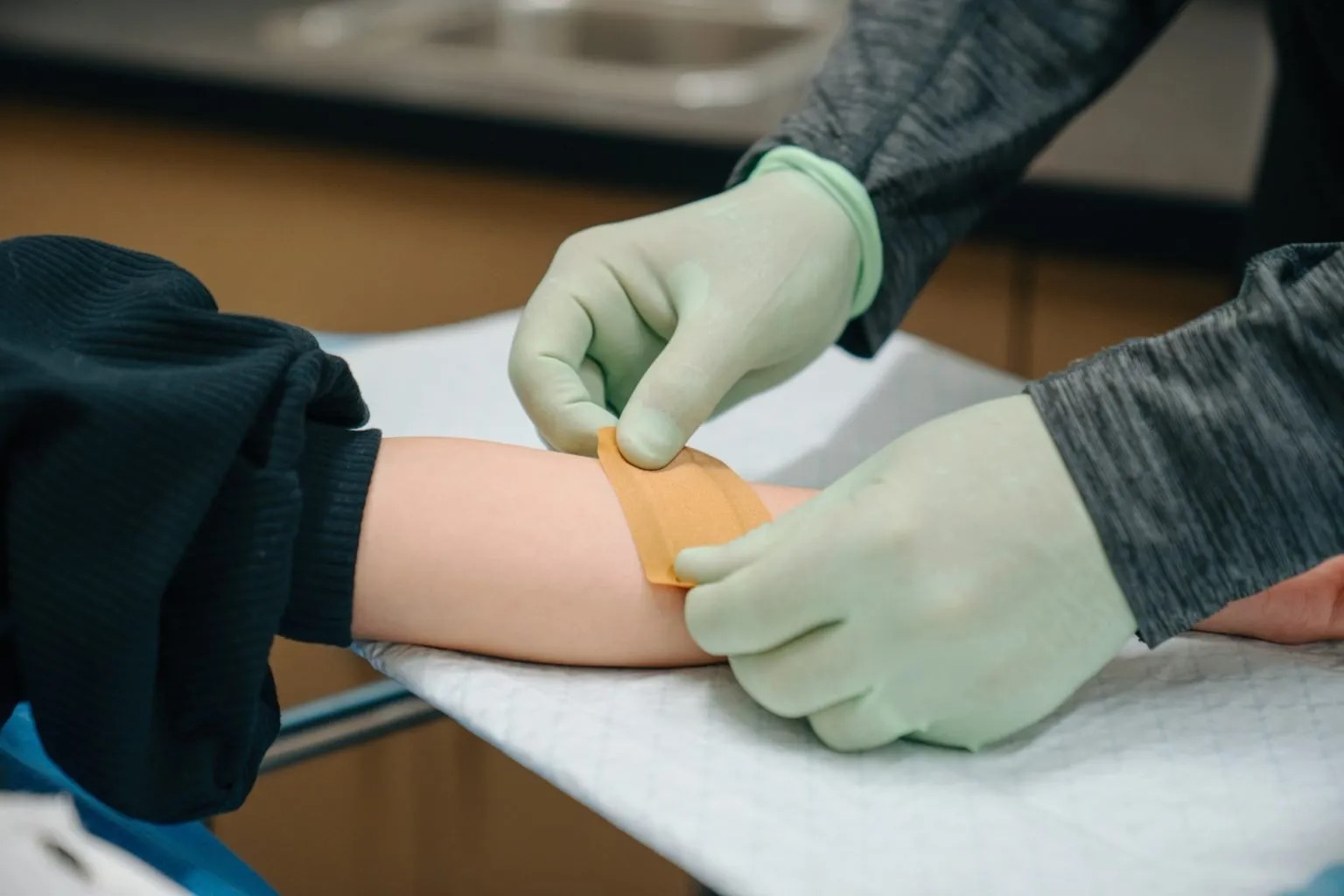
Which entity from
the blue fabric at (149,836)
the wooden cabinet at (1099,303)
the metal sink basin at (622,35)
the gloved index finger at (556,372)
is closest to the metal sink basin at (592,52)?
the metal sink basin at (622,35)

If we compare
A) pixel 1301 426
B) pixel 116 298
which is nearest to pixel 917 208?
pixel 1301 426

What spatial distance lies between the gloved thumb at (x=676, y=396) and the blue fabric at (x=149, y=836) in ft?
0.82

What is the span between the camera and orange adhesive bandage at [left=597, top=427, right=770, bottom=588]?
564mm

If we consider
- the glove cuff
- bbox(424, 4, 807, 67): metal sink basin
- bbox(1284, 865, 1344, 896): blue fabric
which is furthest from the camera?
bbox(424, 4, 807, 67): metal sink basin

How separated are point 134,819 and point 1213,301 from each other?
93 centimetres

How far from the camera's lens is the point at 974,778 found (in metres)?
0.50

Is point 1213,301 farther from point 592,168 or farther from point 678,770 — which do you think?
point 678,770

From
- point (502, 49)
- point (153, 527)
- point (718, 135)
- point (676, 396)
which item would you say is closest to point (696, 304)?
point (676, 396)

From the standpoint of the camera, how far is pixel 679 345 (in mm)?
652

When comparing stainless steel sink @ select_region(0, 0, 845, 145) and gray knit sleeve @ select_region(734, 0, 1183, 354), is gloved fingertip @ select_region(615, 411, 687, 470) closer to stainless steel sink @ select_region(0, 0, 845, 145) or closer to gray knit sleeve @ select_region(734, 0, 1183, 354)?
gray knit sleeve @ select_region(734, 0, 1183, 354)

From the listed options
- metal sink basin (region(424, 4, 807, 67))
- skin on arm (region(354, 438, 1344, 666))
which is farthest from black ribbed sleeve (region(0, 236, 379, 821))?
metal sink basin (region(424, 4, 807, 67))

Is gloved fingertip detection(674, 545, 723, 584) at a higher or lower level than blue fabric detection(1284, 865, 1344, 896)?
higher

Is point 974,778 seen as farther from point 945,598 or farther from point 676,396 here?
point 676,396

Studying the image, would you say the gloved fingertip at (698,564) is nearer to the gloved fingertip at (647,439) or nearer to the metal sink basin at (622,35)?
the gloved fingertip at (647,439)
